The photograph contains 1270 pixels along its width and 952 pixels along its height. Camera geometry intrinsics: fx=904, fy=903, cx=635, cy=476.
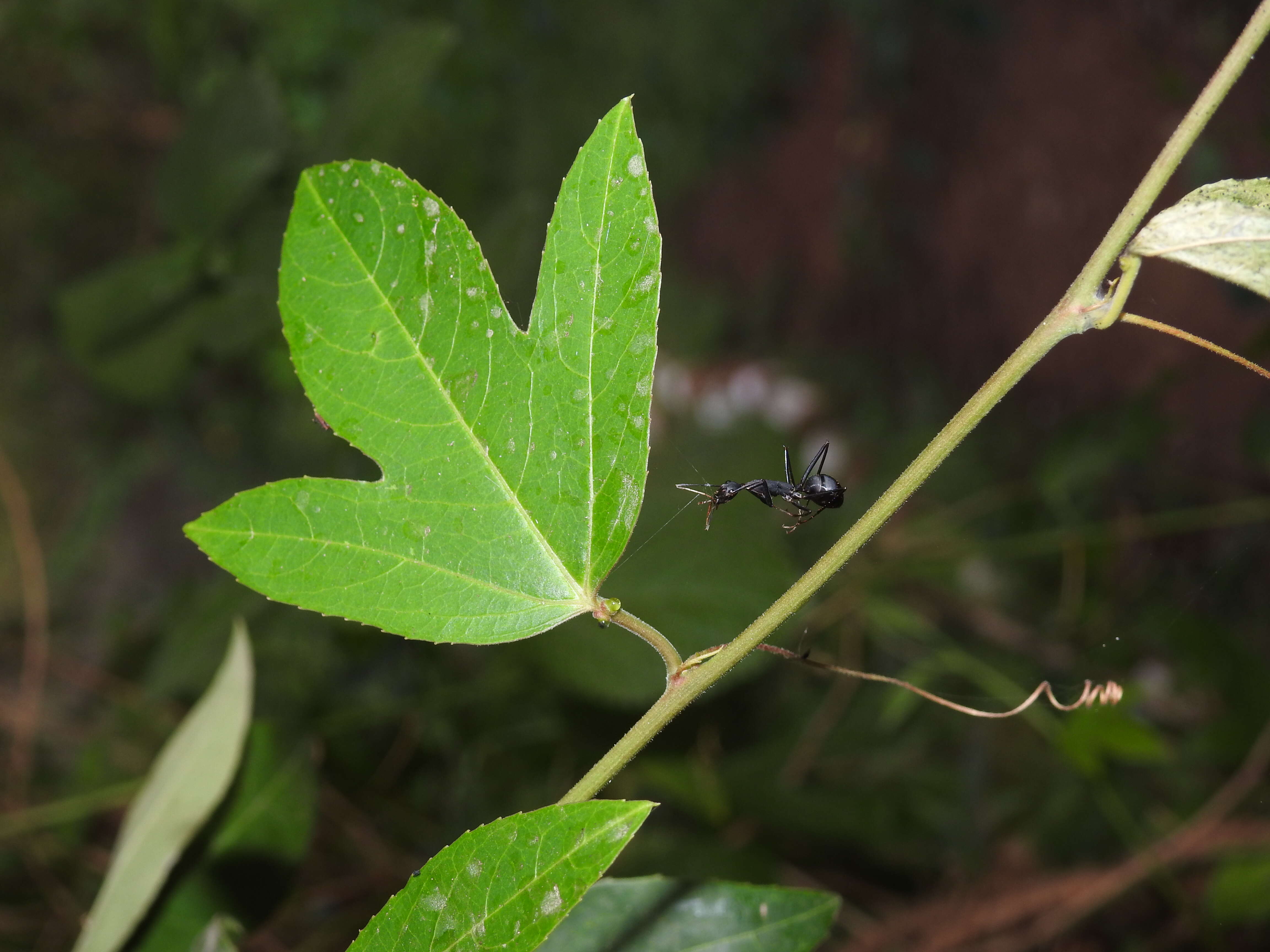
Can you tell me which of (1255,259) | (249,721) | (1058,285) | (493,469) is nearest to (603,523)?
(493,469)

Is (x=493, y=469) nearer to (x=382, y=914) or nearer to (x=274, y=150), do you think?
(x=382, y=914)

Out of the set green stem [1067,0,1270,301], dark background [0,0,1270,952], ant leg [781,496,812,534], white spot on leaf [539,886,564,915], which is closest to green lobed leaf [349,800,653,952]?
white spot on leaf [539,886,564,915]

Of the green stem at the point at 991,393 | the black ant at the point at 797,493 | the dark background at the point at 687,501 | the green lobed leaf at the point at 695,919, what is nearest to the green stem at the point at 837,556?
the green stem at the point at 991,393

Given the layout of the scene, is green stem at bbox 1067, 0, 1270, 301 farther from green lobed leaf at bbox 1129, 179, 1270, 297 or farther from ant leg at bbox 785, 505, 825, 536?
ant leg at bbox 785, 505, 825, 536

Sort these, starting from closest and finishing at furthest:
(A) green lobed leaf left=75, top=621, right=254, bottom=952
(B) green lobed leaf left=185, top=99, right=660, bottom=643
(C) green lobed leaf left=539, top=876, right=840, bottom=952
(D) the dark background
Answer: (B) green lobed leaf left=185, top=99, right=660, bottom=643 → (C) green lobed leaf left=539, top=876, right=840, bottom=952 → (A) green lobed leaf left=75, top=621, right=254, bottom=952 → (D) the dark background

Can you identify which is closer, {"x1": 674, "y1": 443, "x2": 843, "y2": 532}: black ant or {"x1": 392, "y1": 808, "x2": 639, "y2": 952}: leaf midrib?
{"x1": 392, "y1": 808, "x2": 639, "y2": 952}: leaf midrib

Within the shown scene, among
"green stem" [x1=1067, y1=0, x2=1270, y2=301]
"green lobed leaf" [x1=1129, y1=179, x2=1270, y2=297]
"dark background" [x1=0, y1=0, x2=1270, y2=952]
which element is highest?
"green stem" [x1=1067, y1=0, x2=1270, y2=301]

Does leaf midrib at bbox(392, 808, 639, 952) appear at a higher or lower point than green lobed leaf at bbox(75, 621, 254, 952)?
higher
